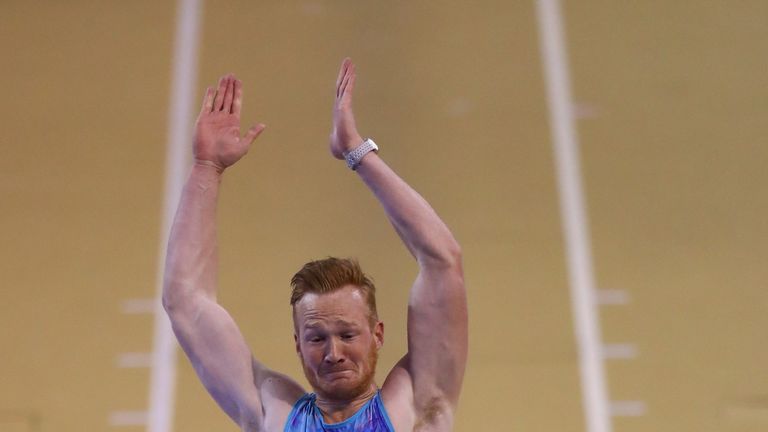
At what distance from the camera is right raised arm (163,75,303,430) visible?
1.83 m

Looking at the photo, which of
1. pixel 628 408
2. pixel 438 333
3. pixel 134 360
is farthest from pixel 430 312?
Answer: pixel 134 360

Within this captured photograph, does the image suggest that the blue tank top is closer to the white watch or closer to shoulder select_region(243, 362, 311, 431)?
shoulder select_region(243, 362, 311, 431)

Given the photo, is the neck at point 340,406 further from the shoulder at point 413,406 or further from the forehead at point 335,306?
the forehead at point 335,306

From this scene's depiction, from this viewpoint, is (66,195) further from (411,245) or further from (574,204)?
(411,245)

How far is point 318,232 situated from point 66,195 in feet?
3.19

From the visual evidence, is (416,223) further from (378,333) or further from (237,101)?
(237,101)

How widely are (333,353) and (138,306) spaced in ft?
5.98

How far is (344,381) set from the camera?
175 centimetres

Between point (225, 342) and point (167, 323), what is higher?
point (167, 323)

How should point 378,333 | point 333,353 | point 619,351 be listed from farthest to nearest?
point 619,351 < point 378,333 < point 333,353

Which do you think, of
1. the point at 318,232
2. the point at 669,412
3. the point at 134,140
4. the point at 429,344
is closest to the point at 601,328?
the point at 669,412

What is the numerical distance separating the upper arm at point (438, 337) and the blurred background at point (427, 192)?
1253 mm

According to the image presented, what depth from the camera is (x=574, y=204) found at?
12.1ft

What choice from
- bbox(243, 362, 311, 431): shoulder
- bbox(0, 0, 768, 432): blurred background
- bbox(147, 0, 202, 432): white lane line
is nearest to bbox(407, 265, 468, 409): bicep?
bbox(243, 362, 311, 431): shoulder
